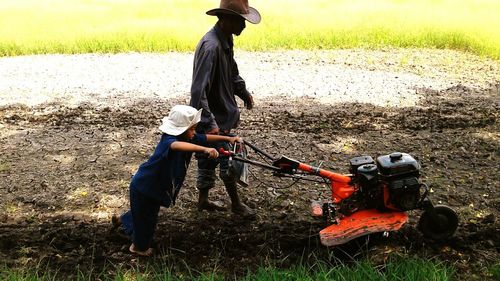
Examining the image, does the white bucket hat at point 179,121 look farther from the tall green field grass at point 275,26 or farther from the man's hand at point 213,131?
the tall green field grass at point 275,26

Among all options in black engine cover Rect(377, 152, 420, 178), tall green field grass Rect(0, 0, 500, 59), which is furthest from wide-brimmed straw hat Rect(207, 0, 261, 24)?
tall green field grass Rect(0, 0, 500, 59)

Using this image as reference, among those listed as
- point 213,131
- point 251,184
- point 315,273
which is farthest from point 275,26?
point 315,273

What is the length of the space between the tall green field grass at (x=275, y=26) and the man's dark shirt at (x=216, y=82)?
777 centimetres

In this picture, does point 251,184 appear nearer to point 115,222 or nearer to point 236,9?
point 115,222

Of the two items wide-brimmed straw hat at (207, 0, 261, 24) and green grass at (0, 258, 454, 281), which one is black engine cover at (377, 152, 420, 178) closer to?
green grass at (0, 258, 454, 281)

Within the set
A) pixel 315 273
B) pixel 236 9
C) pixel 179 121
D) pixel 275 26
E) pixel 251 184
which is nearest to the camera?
pixel 315 273

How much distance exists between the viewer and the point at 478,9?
536 inches

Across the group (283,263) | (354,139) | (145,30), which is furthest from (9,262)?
(145,30)

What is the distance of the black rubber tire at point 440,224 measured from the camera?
385 centimetres

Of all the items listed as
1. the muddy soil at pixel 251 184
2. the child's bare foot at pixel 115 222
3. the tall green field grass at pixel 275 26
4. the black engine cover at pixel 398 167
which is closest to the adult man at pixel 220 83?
the muddy soil at pixel 251 184

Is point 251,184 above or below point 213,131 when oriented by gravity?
below

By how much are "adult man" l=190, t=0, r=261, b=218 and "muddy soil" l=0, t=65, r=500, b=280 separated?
31cm

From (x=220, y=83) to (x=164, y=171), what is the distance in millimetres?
900

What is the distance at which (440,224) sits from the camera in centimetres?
388
